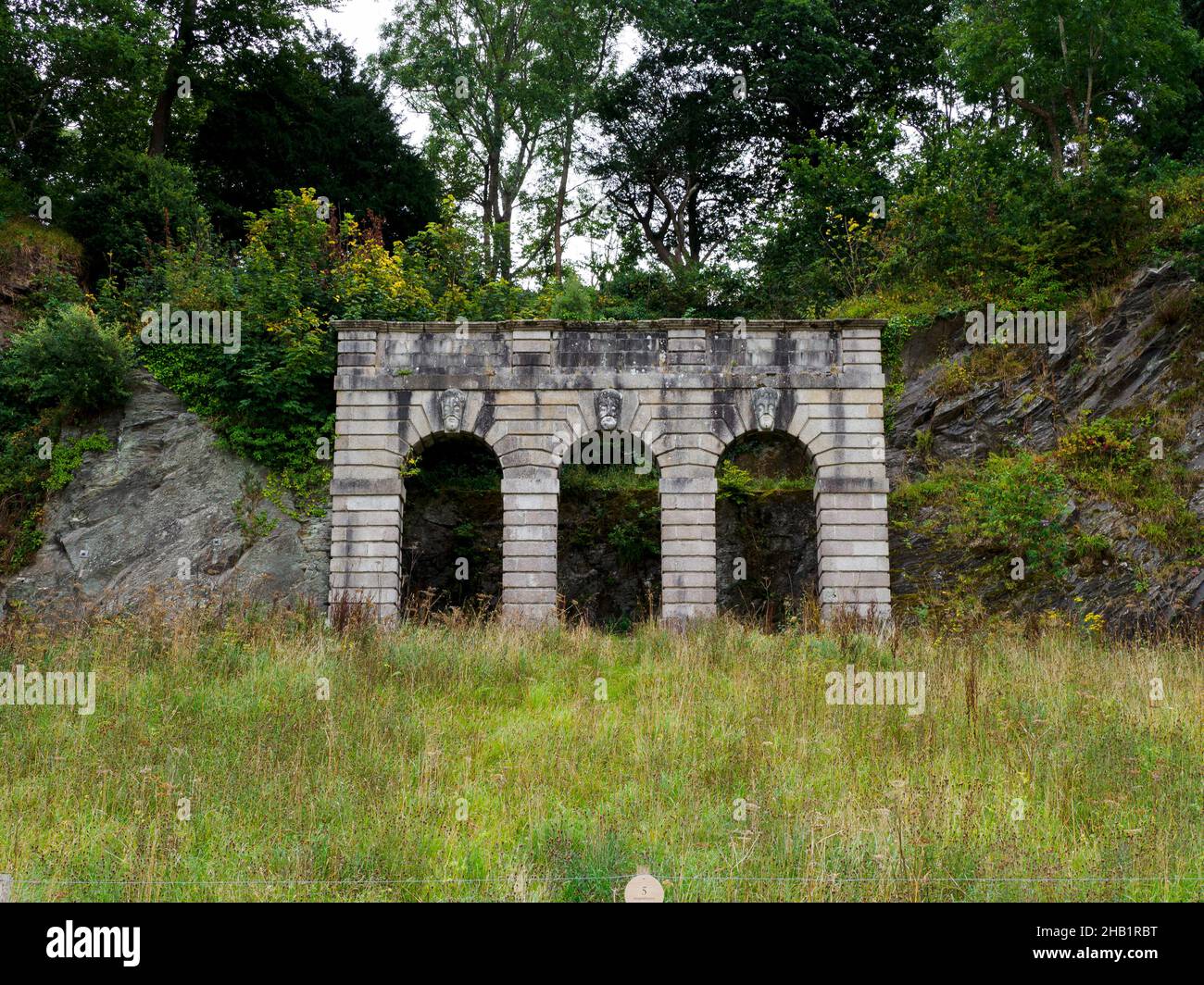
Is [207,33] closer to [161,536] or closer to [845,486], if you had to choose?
[161,536]

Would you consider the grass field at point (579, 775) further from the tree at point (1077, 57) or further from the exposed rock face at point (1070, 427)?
the tree at point (1077, 57)

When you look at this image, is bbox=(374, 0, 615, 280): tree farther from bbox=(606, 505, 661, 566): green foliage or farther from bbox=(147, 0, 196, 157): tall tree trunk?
bbox=(606, 505, 661, 566): green foliage

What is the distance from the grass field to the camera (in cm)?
791

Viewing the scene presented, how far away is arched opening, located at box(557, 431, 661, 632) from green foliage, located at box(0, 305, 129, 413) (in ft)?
29.1

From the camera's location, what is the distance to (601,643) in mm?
15406

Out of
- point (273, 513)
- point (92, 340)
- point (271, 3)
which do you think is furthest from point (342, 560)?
point (271, 3)

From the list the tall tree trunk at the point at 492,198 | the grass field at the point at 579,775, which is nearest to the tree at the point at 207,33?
the tall tree trunk at the point at 492,198

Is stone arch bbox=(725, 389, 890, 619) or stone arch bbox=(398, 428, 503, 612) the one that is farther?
stone arch bbox=(398, 428, 503, 612)

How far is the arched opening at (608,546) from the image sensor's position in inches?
912

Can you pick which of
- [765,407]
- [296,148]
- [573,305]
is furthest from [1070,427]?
[296,148]

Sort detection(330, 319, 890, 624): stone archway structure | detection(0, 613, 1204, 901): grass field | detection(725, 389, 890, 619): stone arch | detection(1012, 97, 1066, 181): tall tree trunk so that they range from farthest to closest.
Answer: detection(1012, 97, 1066, 181): tall tree trunk → detection(330, 319, 890, 624): stone archway structure → detection(725, 389, 890, 619): stone arch → detection(0, 613, 1204, 901): grass field

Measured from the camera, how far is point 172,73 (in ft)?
96.3

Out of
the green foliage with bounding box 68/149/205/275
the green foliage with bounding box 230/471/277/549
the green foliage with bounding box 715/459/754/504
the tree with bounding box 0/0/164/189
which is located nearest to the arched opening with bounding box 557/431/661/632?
the green foliage with bounding box 715/459/754/504

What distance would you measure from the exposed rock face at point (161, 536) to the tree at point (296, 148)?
1041 centimetres
